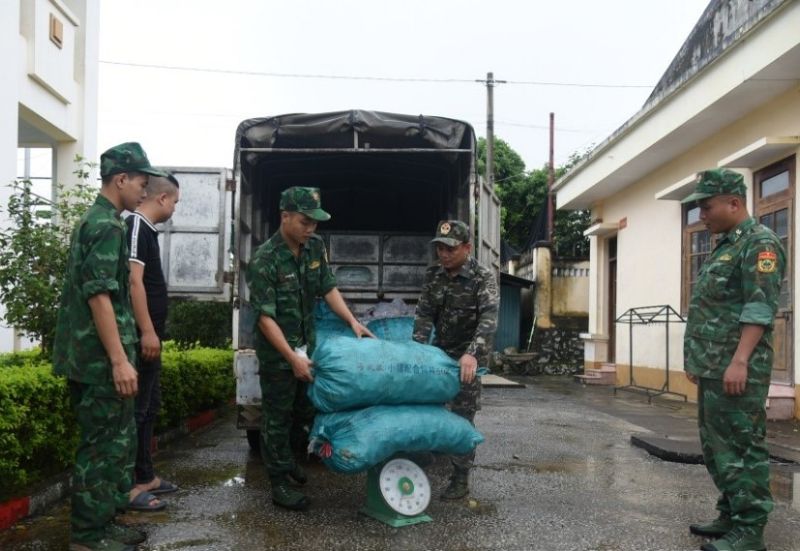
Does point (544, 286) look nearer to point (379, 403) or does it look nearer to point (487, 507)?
point (487, 507)

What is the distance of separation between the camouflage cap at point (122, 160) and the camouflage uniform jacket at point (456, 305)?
6.44ft

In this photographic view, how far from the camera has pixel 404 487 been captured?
3.89 m

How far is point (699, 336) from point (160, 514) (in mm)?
3041

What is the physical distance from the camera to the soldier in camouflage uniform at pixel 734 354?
346cm

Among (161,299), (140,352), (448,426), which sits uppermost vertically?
(161,299)

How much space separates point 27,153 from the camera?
1321 cm

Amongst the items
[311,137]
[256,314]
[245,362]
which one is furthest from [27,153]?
[256,314]

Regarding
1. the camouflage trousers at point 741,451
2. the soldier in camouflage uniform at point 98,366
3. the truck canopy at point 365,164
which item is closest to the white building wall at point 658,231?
the truck canopy at point 365,164

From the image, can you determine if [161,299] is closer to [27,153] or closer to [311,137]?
[311,137]

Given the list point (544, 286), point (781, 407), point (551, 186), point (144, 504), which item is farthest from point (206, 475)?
point (551, 186)

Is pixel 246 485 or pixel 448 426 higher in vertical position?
pixel 448 426

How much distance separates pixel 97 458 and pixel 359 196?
570 centimetres

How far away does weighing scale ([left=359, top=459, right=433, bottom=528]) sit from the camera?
3.82 meters

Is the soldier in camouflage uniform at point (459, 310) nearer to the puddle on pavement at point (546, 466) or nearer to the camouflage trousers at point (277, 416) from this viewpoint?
the camouflage trousers at point (277, 416)
